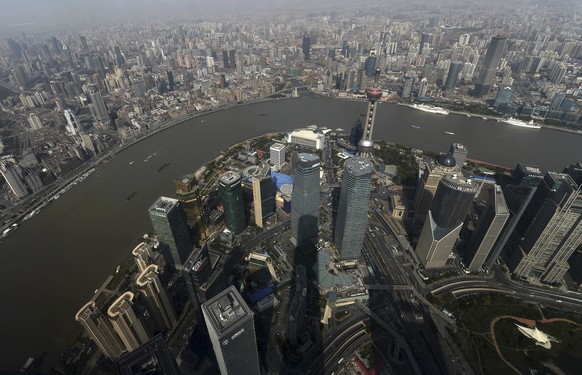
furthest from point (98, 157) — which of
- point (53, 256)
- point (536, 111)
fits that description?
point (536, 111)

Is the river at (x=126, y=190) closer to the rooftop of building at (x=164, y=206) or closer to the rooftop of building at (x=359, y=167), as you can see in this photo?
the rooftop of building at (x=164, y=206)

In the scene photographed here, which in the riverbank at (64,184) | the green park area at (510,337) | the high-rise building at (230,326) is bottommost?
the riverbank at (64,184)

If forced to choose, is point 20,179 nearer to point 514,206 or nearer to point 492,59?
point 514,206

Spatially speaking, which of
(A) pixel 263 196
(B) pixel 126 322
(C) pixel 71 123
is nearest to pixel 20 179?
(C) pixel 71 123

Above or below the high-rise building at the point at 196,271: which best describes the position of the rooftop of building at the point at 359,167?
above

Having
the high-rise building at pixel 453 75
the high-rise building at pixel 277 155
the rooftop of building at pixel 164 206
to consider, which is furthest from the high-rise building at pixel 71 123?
the high-rise building at pixel 453 75
